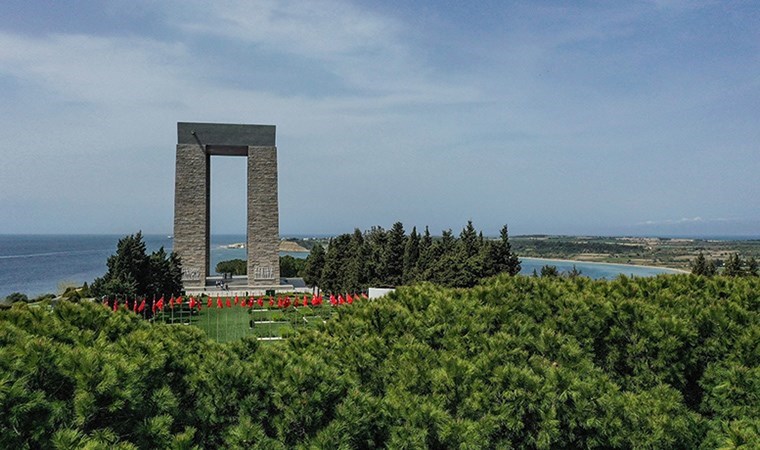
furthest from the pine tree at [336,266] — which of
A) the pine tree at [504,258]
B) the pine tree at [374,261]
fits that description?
the pine tree at [504,258]

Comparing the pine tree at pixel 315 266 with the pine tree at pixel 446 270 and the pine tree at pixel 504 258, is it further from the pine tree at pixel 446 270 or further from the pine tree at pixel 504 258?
the pine tree at pixel 504 258

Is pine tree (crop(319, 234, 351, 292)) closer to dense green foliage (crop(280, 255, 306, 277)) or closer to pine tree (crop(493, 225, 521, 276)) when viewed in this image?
pine tree (crop(493, 225, 521, 276))

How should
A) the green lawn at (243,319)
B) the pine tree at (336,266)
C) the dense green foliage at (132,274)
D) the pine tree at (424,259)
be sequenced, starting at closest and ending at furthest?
the green lawn at (243,319)
the dense green foliage at (132,274)
the pine tree at (424,259)
the pine tree at (336,266)

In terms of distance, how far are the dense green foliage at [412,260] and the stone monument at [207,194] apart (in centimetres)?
546

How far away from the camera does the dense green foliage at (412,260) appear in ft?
72.7

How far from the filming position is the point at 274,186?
113 feet

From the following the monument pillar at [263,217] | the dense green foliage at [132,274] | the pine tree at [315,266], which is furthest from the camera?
the monument pillar at [263,217]

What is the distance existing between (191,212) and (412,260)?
16.1m

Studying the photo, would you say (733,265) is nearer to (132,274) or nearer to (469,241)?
(469,241)

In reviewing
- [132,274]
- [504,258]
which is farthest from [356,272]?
[132,274]

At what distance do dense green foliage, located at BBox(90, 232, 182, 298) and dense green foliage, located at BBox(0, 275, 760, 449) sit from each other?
54.4 feet

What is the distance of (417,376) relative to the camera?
4988 mm

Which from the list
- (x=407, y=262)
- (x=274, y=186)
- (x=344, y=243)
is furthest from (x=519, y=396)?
(x=274, y=186)

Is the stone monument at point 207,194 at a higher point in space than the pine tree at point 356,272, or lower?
higher
